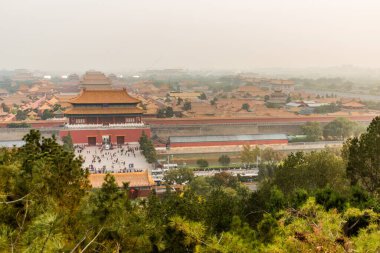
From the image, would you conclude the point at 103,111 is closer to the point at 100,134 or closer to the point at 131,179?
the point at 100,134

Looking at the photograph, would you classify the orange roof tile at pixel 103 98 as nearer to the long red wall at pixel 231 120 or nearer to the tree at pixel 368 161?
the long red wall at pixel 231 120

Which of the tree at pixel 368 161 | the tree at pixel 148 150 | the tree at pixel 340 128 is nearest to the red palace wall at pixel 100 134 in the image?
the tree at pixel 148 150

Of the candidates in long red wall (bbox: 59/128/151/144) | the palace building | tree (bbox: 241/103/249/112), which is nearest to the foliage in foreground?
long red wall (bbox: 59/128/151/144)

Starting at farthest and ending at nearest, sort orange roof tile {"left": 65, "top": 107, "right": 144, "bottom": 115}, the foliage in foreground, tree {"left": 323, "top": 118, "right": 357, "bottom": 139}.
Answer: tree {"left": 323, "top": 118, "right": 357, "bottom": 139} → orange roof tile {"left": 65, "top": 107, "right": 144, "bottom": 115} → the foliage in foreground

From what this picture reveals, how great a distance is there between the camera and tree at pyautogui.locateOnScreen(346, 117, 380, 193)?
9445 millimetres

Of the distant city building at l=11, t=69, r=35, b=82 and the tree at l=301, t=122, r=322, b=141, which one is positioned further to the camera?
the distant city building at l=11, t=69, r=35, b=82

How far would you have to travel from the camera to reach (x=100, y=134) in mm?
27609

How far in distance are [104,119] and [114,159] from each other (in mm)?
5013

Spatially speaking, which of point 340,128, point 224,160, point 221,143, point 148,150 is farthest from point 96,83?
point 224,160

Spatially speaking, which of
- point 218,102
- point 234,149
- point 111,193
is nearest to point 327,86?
point 218,102

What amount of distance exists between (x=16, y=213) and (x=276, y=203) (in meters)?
5.02

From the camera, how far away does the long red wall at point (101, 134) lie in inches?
1082

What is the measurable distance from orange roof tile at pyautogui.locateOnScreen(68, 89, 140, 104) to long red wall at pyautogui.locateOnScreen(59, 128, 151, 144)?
73.7 inches

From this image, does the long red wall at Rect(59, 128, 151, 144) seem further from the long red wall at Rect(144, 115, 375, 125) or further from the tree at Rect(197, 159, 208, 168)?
the tree at Rect(197, 159, 208, 168)
